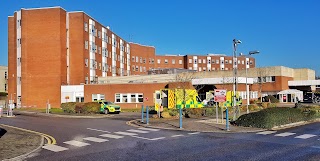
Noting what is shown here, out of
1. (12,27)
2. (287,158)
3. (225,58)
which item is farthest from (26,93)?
(225,58)

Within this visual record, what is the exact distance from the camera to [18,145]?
1404cm

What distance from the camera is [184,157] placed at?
1089 cm

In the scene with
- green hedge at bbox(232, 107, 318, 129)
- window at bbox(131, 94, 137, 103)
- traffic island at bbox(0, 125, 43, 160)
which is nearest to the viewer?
traffic island at bbox(0, 125, 43, 160)

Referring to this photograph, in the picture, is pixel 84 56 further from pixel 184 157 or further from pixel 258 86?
pixel 184 157

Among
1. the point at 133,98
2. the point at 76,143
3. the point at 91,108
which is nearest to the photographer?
the point at 76,143

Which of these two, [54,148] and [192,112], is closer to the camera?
[54,148]

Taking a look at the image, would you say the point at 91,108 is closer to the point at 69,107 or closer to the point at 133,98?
the point at 69,107

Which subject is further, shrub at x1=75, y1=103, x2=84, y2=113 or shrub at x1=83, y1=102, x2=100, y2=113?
shrub at x1=75, y1=103, x2=84, y2=113

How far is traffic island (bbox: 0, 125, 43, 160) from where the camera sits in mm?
11844

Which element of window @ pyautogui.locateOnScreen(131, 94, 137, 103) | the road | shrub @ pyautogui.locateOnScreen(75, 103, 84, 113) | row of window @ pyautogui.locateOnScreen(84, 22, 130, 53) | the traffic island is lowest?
the traffic island

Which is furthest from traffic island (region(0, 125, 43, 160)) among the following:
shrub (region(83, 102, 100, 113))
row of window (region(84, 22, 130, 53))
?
row of window (region(84, 22, 130, 53))

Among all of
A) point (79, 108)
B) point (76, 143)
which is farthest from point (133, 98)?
point (76, 143)

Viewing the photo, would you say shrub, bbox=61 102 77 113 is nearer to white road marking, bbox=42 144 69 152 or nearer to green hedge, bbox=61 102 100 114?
green hedge, bbox=61 102 100 114

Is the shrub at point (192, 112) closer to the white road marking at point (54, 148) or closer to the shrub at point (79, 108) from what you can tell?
the shrub at point (79, 108)
